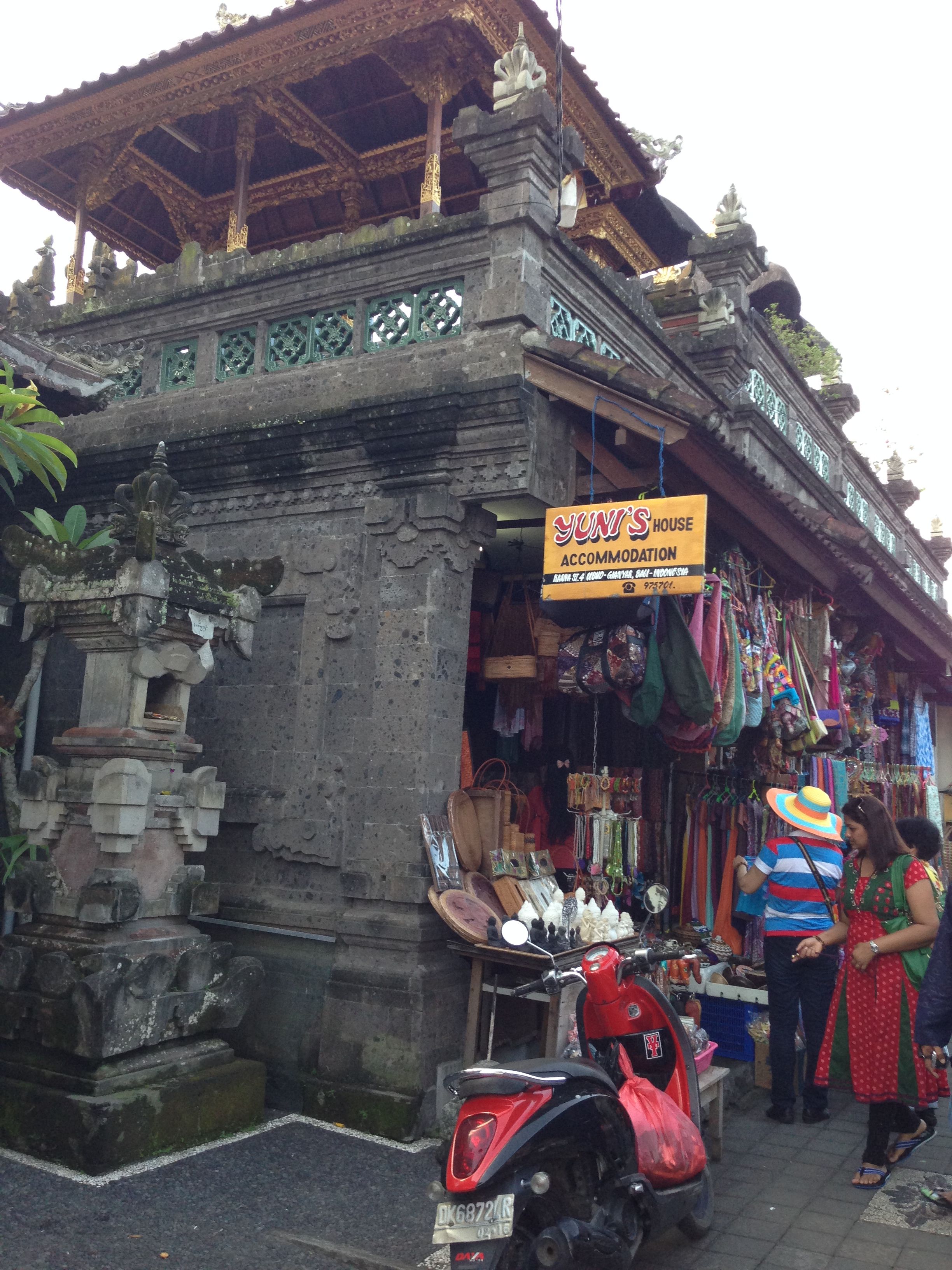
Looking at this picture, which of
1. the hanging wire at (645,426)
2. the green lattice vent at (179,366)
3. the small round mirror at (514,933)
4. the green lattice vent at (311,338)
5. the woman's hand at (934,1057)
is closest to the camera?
the small round mirror at (514,933)

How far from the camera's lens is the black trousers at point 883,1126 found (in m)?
5.54

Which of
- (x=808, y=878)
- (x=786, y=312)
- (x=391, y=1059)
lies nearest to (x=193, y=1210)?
(x=391, y=1059)

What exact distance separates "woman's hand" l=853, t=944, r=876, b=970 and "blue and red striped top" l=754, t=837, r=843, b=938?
949mm

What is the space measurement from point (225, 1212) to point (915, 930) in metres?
3.90

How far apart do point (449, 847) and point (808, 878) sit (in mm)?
2442

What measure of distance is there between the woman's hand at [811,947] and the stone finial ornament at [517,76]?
6077 millimetres

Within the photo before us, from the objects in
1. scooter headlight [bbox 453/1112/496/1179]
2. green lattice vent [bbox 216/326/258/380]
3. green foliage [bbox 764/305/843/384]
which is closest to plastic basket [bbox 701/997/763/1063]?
scooter headlight [bbox 453/1112/496/1179]

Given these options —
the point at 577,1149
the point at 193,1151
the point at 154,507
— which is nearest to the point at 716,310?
the point at 154,507

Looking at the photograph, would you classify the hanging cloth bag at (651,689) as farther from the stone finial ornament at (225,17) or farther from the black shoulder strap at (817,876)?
the stone finial ornament at (225,17)

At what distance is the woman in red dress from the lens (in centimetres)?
552

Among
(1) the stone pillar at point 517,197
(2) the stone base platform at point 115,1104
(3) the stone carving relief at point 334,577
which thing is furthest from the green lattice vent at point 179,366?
(2) the stone base platform at point 115,1104

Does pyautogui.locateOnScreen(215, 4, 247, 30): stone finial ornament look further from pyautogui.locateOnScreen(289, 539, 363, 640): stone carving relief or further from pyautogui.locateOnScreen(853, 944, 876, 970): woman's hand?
pyautogui.locateOnScreen(853, 944, 876, 970): woman's hand

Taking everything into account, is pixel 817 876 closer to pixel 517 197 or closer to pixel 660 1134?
pixel 660 1134

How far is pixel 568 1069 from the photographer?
4.16 m
